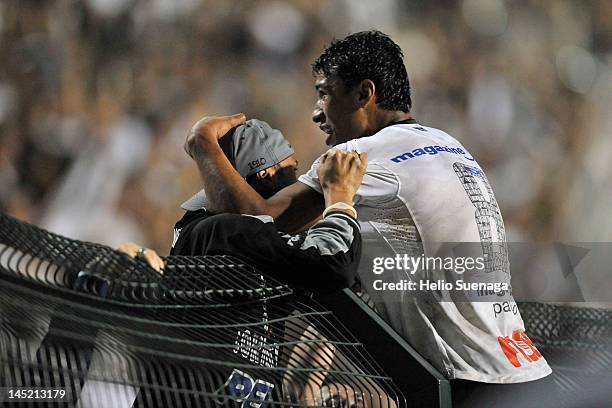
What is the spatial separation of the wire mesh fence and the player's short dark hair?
318mm

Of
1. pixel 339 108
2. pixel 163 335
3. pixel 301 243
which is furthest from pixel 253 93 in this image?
pixel 163 335

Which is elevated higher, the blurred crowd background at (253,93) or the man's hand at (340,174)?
the blurred crowd background at (253,93)

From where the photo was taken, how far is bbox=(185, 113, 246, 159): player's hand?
0.81m

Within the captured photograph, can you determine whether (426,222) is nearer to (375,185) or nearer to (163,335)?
(375,185)

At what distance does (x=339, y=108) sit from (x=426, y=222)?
18 cm

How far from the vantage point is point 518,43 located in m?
1.57

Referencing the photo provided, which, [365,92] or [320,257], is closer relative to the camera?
[320,257]

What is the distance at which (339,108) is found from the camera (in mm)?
867

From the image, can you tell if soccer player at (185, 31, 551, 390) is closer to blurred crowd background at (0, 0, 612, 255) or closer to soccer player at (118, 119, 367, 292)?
soccer player at (118, 119, 367, 292)

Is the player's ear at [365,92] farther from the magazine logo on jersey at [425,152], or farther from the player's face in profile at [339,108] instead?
the magazine logo on jersey at [425,152]

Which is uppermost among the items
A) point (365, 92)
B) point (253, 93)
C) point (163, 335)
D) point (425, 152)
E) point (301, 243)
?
point (253, 93)

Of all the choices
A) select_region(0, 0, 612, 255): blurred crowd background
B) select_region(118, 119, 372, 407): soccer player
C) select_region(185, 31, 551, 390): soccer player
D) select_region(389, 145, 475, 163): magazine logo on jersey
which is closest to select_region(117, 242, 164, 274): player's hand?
select_region(118, 119, 372, 407): soccer player

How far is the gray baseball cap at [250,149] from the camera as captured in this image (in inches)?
33.5

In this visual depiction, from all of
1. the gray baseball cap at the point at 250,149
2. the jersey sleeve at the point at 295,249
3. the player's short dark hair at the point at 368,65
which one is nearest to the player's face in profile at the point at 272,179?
the gray baseball cap at the point at 250,149
